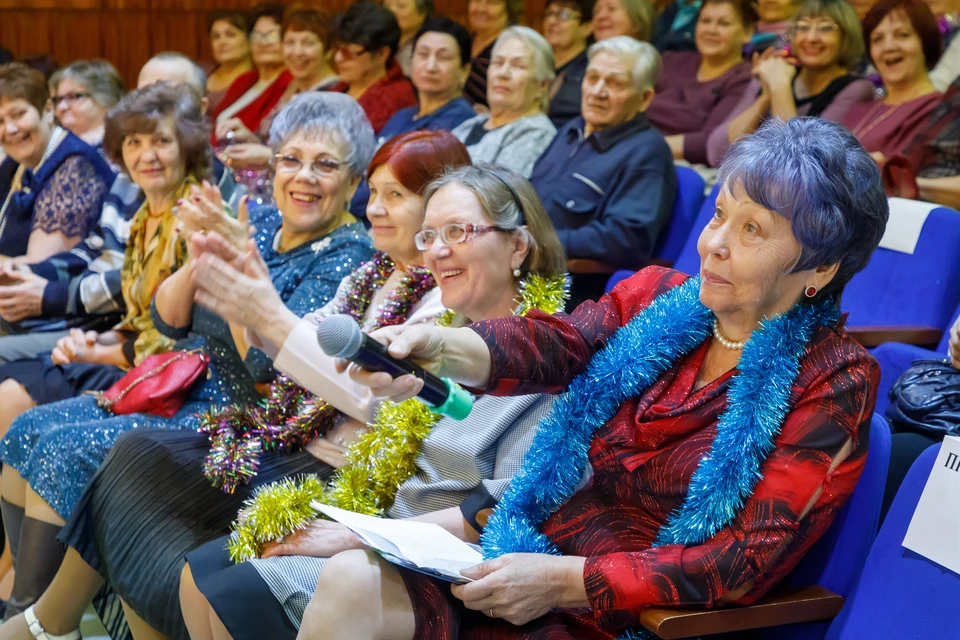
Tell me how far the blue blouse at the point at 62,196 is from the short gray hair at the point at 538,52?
1339 millimetres

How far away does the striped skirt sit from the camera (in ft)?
6.23

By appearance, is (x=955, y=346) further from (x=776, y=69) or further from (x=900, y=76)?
(x=776, y=69)

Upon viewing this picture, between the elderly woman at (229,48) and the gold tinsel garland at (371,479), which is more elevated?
the elderly woman at (229,48)

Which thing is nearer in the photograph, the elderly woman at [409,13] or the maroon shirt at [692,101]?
the maroon shirt at [692,101]

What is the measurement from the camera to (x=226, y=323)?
2.22 meters

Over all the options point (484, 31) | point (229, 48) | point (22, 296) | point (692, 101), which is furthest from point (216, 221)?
point (229, 48)

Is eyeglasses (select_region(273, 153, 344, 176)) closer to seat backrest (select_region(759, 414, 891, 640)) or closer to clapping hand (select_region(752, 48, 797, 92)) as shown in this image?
seat backrest (select_region(759, 414, 891, 640))

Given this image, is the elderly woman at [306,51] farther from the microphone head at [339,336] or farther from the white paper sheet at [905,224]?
the microphone head at [339,336]

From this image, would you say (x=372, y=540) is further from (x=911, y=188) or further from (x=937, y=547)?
(x=911, y=188)

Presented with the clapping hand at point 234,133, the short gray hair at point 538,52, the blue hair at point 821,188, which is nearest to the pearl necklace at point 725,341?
the blue hair at point 821,188

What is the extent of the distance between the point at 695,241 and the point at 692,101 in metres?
1.20

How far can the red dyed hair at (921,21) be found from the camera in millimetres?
2896

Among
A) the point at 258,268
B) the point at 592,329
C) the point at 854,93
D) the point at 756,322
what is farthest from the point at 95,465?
the point at 854,93

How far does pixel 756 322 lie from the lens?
→ 1.40m
